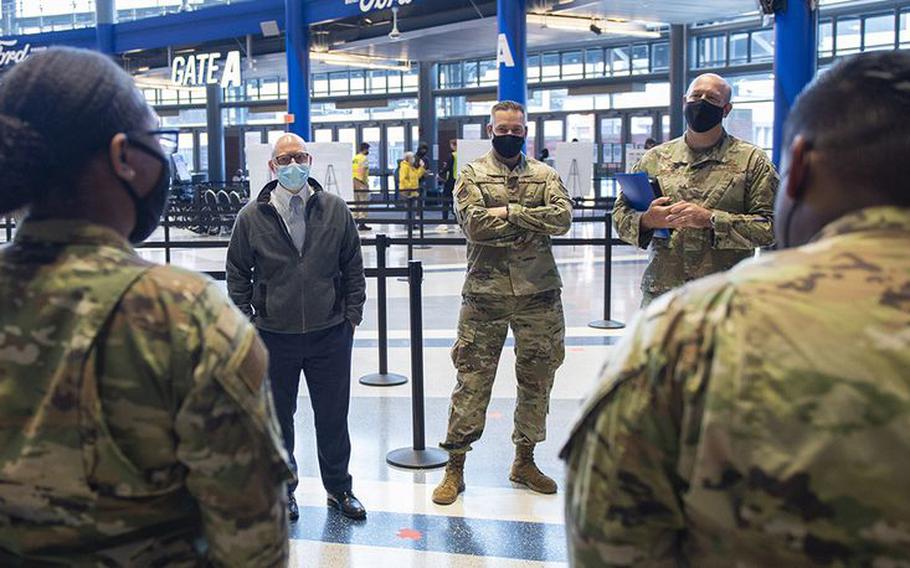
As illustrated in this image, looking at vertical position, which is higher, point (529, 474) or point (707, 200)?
point (707, 200)

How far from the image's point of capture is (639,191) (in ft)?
13.1

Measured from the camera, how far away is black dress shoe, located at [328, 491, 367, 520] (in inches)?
166

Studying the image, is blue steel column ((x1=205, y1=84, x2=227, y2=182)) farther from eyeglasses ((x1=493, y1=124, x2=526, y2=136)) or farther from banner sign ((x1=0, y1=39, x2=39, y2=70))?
eyeglasses ((x1=493, y1=124, x2=526, y2=136))

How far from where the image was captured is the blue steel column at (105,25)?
22.7m

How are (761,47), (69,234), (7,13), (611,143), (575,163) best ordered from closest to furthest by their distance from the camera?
(69,234) < (575,163) < (761,47) < (611,143) < (7,13)

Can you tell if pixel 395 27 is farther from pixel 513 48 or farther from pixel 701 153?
pixel 701 153

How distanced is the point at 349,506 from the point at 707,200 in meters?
1.97

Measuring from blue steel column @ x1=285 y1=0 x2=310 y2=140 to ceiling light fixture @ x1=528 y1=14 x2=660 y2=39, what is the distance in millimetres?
4519

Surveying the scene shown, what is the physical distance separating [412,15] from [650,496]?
52.6 feet

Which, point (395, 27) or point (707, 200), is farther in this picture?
point (395, 27)

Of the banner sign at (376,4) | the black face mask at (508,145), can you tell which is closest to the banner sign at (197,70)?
the banner sign at (376,4)

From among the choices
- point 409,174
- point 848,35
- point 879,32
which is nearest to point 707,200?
point 409,174

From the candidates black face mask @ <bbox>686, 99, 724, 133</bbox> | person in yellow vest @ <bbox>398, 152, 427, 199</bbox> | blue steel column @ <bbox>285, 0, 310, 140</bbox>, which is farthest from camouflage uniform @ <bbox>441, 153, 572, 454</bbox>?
person in yellow vest @ <bbox>398, 152, 427, 199</bbox>

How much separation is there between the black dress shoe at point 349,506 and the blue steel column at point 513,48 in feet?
30.7
